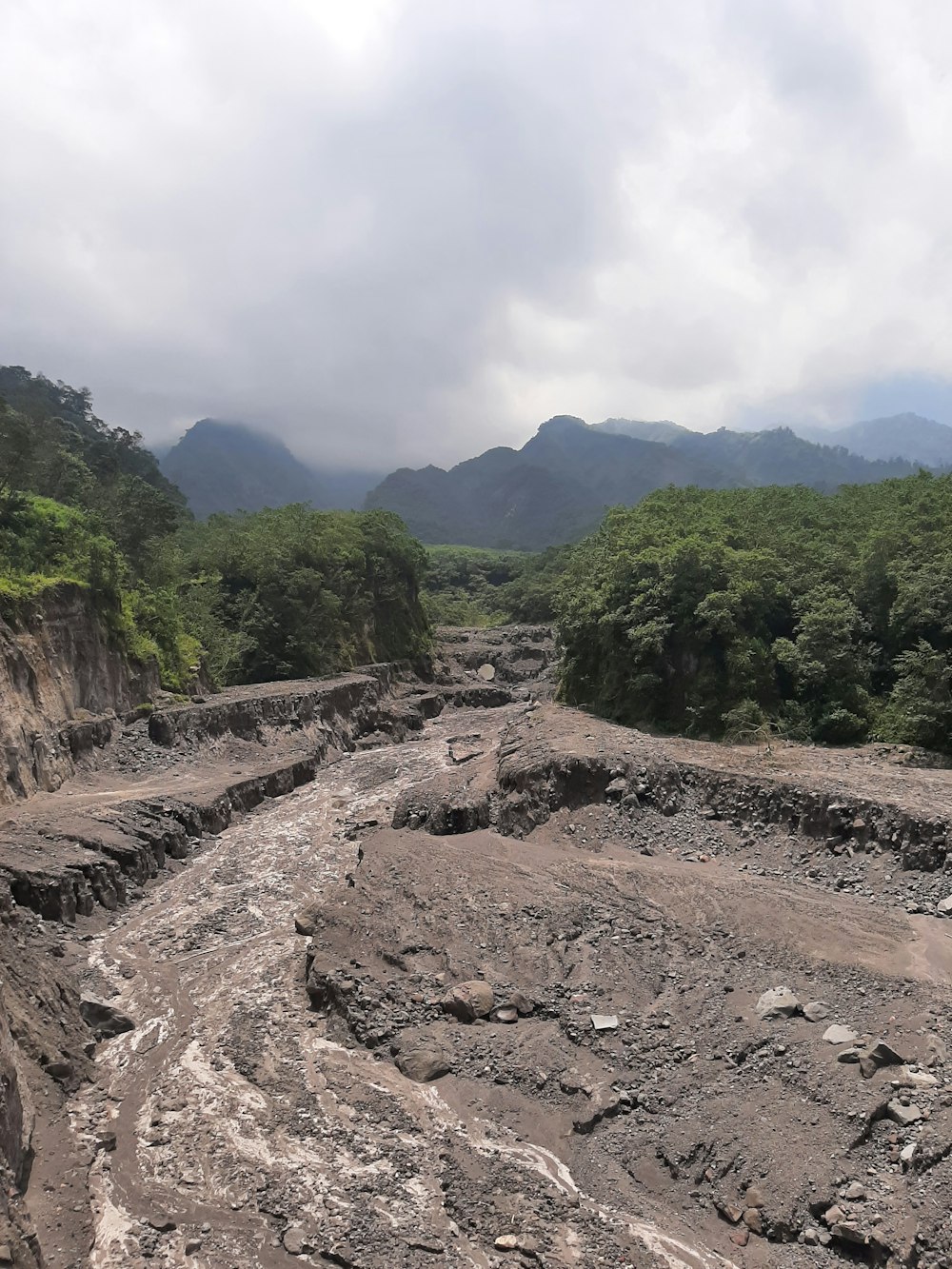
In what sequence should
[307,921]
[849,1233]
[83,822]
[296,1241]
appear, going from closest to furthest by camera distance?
1. [849,1233]
2. [296,1241]
3. [307,921]
4. [83,822]

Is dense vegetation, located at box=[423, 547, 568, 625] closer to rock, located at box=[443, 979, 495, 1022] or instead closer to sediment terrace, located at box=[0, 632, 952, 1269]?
sediment terrace, located at box=[0, 632, 952, 1269]

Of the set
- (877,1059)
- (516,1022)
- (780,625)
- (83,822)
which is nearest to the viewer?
(877,1059)

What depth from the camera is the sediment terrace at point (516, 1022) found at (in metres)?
10.5

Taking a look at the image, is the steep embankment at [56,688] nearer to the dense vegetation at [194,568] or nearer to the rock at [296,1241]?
the dense vegetation at [194,568]

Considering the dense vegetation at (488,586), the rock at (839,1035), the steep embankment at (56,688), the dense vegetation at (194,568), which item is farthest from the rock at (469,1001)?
the dense vegetation at (488,586)

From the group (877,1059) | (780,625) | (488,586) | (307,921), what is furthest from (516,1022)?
(488,586)

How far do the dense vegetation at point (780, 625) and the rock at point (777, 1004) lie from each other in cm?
1319

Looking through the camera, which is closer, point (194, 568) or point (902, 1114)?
point (902, 1114)

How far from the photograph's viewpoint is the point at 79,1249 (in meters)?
10.3

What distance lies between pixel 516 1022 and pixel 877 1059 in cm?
605

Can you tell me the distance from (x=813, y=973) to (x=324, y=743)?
29.4 meters

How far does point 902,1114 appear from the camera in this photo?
35.2ft

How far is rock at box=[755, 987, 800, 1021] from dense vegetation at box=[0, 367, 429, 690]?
1058 inches

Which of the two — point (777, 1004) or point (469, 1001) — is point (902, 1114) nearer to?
point (777, 1004)
